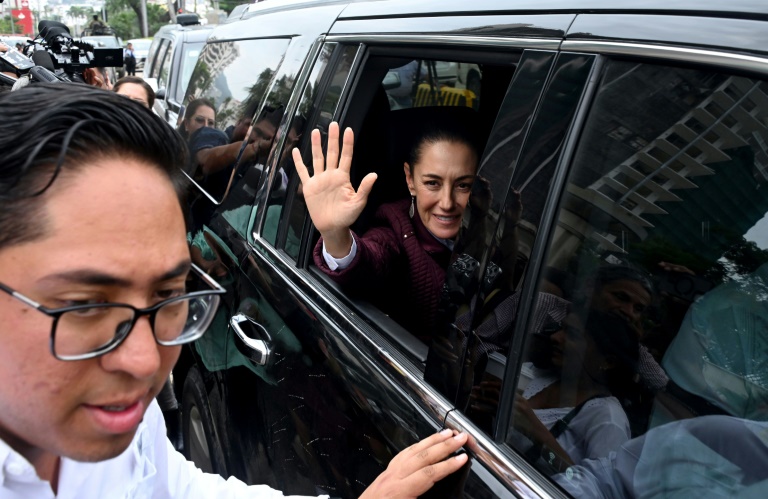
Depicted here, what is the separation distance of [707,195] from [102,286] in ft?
2.75

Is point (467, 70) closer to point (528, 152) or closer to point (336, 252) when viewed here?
point (336, 252)

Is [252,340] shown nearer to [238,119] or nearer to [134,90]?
[238,119]

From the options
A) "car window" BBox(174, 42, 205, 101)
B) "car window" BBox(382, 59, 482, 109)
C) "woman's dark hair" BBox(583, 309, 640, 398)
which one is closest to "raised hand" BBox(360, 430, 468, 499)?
"woman's dark hair" BBox(583, 309, 640, 398)

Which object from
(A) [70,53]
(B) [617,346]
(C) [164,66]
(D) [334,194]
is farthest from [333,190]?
(C) [164,66]

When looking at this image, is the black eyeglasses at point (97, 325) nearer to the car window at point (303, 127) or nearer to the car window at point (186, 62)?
the car window at point (303, 127)

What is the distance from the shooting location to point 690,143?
120cm

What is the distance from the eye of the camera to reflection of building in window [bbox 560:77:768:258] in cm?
112

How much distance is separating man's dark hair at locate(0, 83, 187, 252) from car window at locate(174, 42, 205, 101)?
7.19 metres

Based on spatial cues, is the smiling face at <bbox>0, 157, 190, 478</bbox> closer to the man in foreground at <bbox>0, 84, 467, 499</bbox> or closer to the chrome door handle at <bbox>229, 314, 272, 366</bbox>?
the man in foreground at <bbox>0, 84, 467, 499</bbox>

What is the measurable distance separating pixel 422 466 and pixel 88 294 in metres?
0.69

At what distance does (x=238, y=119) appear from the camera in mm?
2988

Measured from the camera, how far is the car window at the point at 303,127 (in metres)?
2.29

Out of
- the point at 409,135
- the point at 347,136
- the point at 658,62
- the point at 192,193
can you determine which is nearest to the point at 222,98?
the point at 192,193

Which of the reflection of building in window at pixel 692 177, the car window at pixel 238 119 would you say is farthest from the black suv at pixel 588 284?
the car window at pixel 238 119
